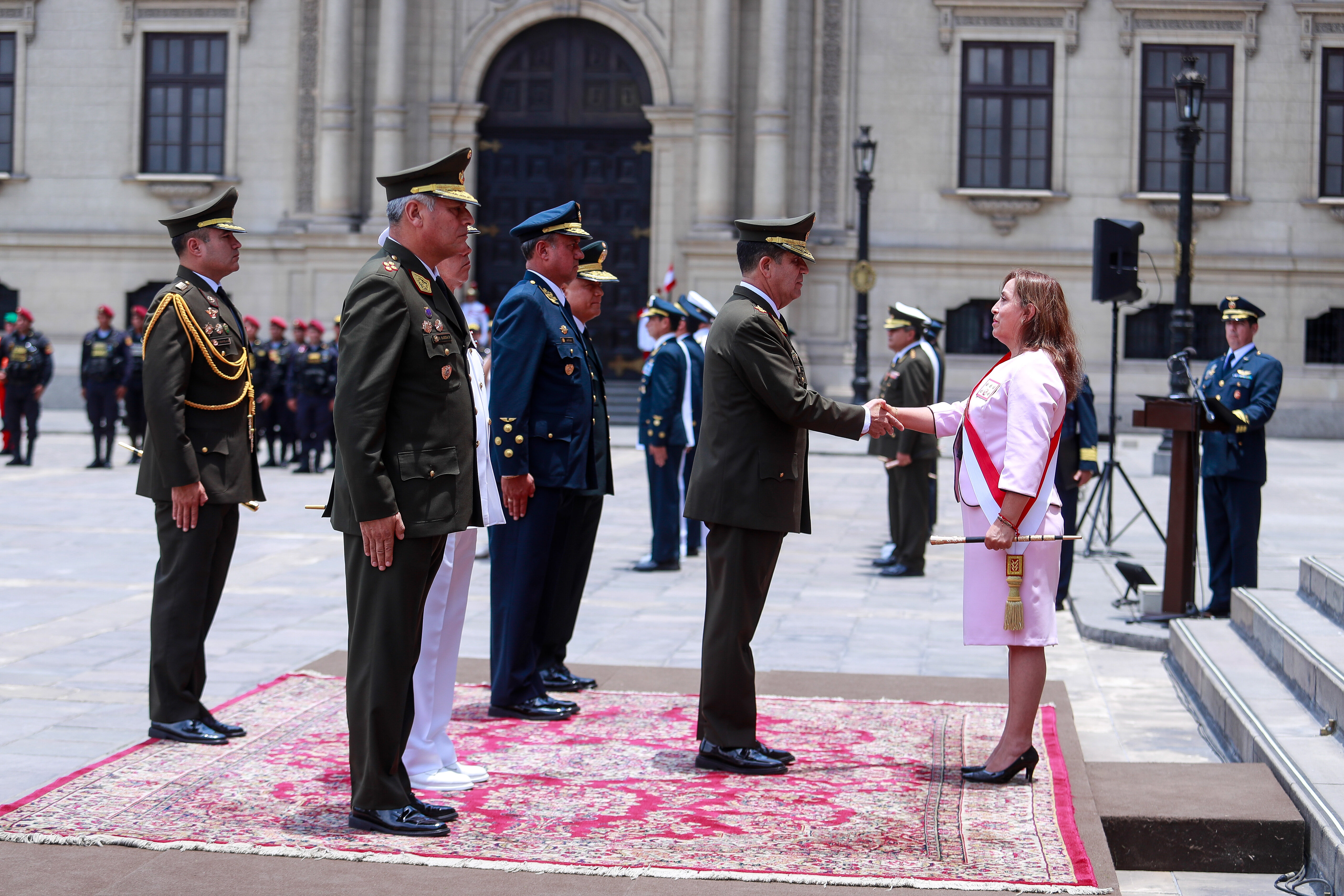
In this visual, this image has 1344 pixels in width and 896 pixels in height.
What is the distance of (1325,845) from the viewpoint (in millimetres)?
4656

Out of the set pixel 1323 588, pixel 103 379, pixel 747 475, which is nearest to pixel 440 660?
pixel 747 475

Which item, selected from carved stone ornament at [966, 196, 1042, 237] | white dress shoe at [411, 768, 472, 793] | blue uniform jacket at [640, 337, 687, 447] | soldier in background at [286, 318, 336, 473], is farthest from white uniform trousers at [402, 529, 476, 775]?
carved stone ornament at [966, 196, 1042, 237]

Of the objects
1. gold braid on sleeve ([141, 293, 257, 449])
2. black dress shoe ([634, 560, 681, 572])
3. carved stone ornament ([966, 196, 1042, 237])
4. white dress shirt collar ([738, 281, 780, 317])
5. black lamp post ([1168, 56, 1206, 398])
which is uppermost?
carved stone ornament ([966, 196, 1042, 237])

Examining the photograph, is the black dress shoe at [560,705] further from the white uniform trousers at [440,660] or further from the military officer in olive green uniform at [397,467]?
the military officer in olive green uniform at [397,467]

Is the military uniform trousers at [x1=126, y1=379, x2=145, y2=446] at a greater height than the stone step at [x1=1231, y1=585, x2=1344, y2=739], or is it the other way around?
the military uniform trousers at [x1=126, y1=379, x2=145, y2=446]

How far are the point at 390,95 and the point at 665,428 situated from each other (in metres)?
16.7

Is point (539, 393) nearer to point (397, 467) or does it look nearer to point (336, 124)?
point (397, 467)

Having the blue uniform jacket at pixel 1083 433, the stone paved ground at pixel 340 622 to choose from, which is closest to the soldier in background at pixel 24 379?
the stone paved ground at pixel 340 622

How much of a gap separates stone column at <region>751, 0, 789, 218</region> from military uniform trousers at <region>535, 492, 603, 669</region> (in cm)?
1905

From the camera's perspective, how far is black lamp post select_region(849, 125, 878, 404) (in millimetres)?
23859

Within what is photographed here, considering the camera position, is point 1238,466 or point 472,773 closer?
point 472,773

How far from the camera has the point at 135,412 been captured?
19.0m

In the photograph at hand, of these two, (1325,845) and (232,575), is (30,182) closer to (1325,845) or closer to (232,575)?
(232,575)

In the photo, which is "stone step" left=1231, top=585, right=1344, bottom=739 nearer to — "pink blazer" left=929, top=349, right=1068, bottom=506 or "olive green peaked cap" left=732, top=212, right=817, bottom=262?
"pink blazer" left=929, top=349, right=1068, bottom=506
